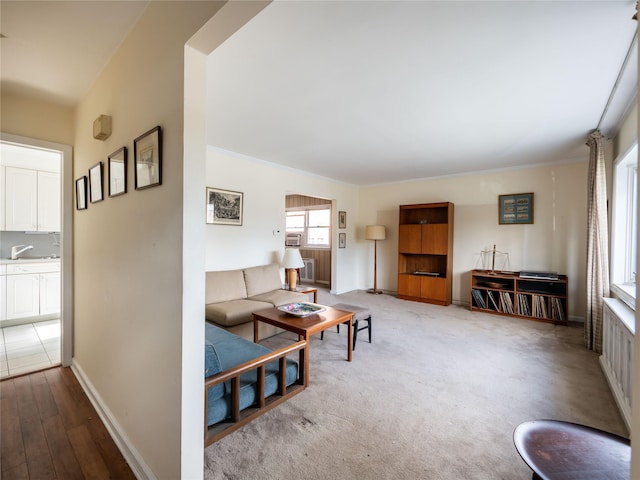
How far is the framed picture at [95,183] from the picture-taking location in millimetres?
2020

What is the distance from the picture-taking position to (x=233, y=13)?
0.98 m

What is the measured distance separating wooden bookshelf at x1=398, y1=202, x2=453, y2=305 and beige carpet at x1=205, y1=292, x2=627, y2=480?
1.70 meters

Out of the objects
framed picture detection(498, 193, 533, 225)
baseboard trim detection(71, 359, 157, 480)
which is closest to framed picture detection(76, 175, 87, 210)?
baseboard trim detection(71, 359, 157, 480)

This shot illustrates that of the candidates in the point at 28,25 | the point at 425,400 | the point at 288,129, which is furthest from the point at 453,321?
the point at 28,25

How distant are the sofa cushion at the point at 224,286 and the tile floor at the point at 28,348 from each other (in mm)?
1533

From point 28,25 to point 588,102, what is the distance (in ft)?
13.6

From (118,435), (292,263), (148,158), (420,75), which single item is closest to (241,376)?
(118,435)

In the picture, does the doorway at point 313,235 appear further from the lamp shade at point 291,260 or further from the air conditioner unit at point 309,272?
the lamp shade at point 291,260

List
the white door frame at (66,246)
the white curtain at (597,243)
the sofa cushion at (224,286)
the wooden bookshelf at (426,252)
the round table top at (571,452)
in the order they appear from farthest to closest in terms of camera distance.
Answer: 1. the wooden bookshelf at (426,252)
2. the sofa cushion at (224,286)
3. the white curtain at (597,243)
4. the white door frame at (66,246)
5. the round table top at (571,452)

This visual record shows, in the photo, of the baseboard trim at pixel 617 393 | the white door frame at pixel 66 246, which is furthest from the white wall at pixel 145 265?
the baseboard trim at pixel 617 393

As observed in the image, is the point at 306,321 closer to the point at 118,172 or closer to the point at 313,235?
the point at 118,172

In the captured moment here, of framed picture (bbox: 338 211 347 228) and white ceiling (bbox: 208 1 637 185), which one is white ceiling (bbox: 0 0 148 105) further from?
framed picture (bbox: 338 211 347 228)

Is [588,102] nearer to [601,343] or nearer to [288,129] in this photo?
[601,343]

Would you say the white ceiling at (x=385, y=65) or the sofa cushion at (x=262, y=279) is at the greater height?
the white ceiling at (x=385, y=65)
